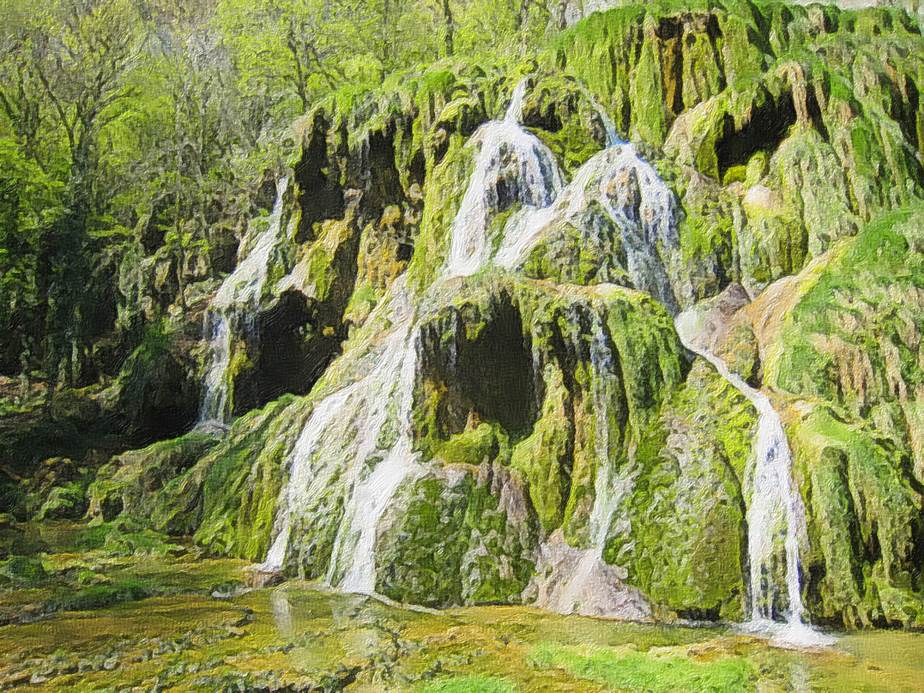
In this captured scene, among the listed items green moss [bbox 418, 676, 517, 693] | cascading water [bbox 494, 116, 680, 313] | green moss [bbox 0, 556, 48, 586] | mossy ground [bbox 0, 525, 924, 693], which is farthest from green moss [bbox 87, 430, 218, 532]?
green moss [bbox 418, 676, 517, 693]

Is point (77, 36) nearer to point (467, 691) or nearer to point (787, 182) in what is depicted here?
point (787, 182)

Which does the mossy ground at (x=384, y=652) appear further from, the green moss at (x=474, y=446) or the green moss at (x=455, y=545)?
the green moss at (x=474, y=446)

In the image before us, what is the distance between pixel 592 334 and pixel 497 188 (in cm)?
589

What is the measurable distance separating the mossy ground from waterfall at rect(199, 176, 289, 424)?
375 inches

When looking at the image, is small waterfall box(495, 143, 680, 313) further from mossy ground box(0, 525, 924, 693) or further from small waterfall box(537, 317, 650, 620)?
mossy ground box(0, 525, 924, 693)

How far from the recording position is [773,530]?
30.1ft

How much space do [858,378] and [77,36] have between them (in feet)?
84.5

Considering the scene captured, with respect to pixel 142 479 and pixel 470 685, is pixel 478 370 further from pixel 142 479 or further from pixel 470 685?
pixel 142 479

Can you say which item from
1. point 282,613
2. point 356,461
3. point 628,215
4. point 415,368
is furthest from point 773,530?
point 628,215

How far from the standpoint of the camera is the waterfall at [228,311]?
65.9 ft

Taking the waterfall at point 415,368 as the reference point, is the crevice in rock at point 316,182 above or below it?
above

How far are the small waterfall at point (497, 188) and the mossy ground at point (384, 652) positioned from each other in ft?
24.6

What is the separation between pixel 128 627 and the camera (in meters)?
9.74

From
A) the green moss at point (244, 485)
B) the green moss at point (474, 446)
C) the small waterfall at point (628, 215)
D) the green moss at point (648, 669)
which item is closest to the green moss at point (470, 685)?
the green moss at point (648, 669)
